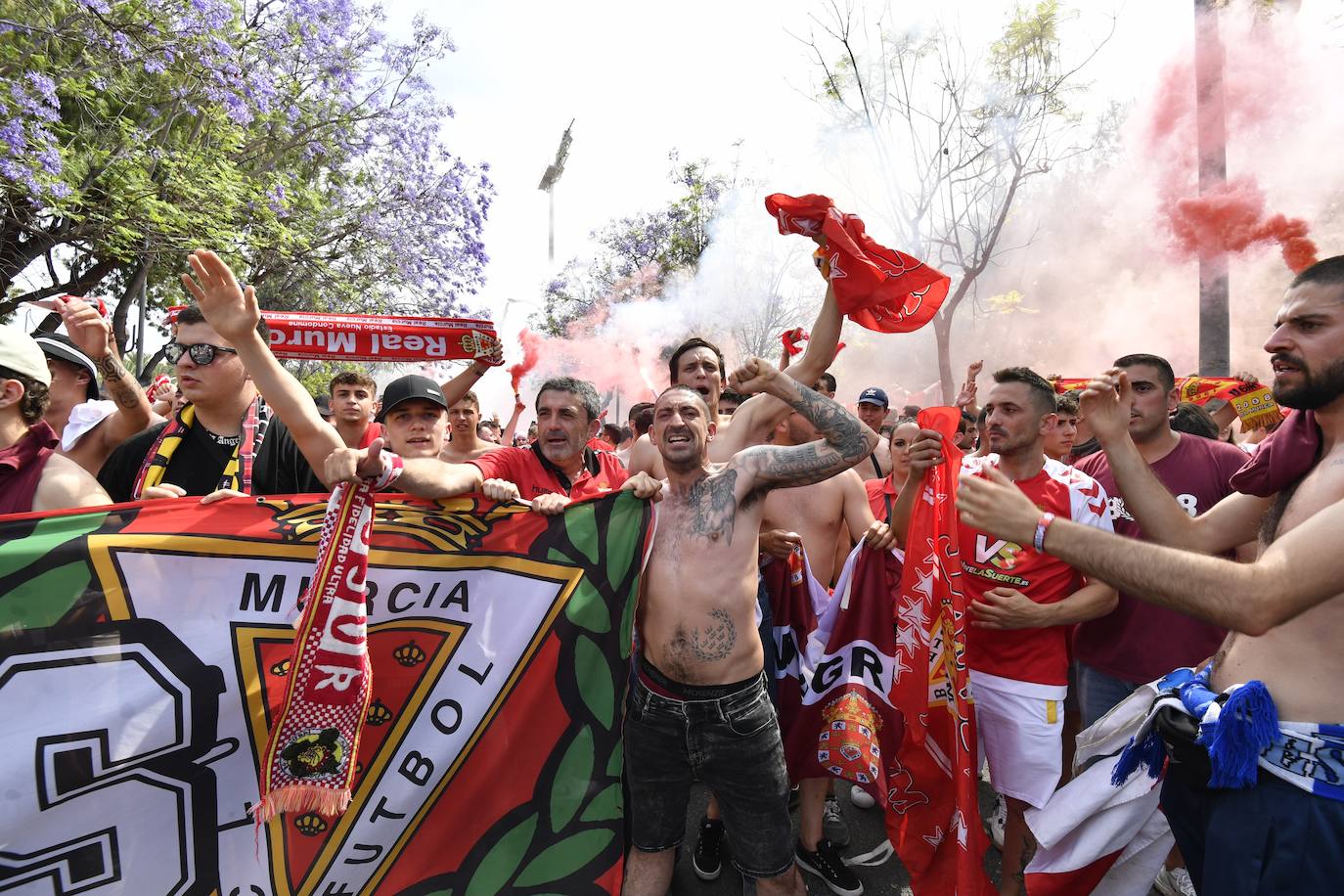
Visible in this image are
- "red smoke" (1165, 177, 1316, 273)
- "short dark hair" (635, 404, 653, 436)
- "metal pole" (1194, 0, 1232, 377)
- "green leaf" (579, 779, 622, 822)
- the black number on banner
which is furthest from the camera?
"metal pole" (1194, 0, 1232, 377)

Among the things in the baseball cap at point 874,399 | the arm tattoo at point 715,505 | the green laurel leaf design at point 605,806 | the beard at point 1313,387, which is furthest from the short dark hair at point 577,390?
the baseball cap at point 874,399

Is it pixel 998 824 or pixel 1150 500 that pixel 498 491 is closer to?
pixel 1150 500

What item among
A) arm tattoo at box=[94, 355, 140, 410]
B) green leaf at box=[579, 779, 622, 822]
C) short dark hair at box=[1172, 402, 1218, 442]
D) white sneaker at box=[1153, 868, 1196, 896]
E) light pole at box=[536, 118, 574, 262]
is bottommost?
white sneaker at box=[1153, 868, 1196, 896]

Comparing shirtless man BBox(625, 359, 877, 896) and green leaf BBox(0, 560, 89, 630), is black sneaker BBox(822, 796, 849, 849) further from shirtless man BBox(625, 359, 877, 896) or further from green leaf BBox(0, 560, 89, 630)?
green leaf BBox(0, 560, 89, 630)

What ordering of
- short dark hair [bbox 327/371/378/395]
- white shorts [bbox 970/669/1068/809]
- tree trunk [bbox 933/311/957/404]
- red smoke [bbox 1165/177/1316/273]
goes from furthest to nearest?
tree trunk [bbox 933/311/957/404] → red smoke [bbox 1165/177/1316/273] → short dark hair [bbox 327/371/378/395] → white shorts [bbox 970/669/1068/809]

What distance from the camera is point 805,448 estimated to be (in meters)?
2.86

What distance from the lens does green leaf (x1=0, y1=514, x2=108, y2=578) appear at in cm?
221

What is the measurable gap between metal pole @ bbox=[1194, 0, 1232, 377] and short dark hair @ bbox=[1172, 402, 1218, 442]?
813 cm

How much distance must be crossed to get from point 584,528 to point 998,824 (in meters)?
2.75

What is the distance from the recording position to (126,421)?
3627 mm

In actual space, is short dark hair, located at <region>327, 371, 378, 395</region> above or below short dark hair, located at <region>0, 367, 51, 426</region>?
above

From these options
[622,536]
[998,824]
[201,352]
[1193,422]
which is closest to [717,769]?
[622,536]

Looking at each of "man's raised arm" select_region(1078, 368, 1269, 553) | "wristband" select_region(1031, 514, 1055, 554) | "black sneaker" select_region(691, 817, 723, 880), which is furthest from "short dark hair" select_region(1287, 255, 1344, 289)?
"black sneaker" select_region(691, 817, 723, 880)

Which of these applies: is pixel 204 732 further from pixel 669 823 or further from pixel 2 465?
pixel 669 823
